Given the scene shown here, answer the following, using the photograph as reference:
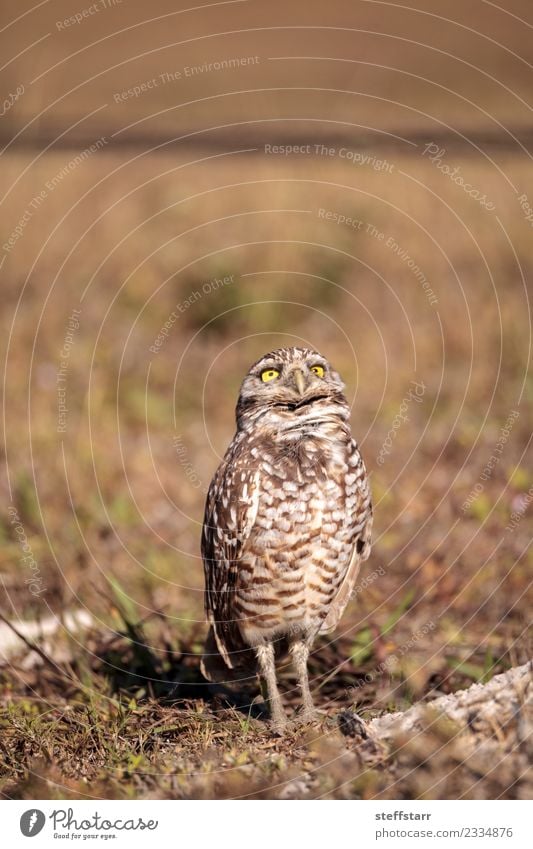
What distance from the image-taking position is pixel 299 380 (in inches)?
153

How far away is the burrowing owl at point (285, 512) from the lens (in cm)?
392

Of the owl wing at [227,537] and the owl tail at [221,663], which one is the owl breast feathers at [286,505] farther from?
the owl tail at [221,663]

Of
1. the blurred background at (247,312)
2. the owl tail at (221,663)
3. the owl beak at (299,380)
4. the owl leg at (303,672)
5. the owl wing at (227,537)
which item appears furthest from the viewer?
the blurred background at (247,312)

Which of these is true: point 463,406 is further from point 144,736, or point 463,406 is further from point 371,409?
point 144,736

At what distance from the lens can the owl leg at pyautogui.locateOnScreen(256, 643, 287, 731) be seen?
13.3ft

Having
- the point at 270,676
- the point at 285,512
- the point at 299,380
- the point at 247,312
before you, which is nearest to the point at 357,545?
the point at 285,512

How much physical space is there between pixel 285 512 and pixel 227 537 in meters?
0.34

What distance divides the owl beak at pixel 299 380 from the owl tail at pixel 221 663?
1300 mm

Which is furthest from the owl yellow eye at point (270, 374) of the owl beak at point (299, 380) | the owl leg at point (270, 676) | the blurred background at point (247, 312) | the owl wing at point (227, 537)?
the blurred background at point (247, 312)

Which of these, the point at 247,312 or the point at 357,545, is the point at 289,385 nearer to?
the point at 357,545

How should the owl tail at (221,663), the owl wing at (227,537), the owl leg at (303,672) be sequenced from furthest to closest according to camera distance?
the owl tail at (221,663)
the owl leg at (303,672)
the owl wing at (227,537)

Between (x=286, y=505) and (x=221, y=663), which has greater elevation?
(x=286, y=505)

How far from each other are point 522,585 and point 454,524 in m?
0.79
